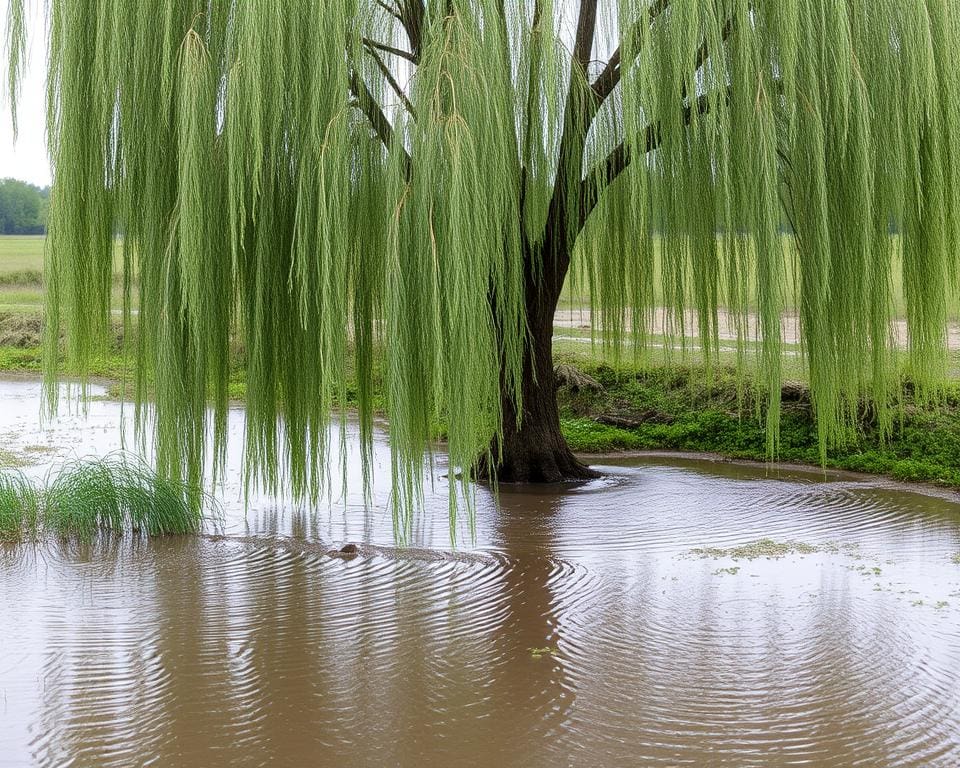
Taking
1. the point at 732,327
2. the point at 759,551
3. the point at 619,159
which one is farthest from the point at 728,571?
the point at 619,159

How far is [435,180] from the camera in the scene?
17.4 ft

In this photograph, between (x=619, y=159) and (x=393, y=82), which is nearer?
(x=393, y=82)

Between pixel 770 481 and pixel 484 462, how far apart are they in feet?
8.30

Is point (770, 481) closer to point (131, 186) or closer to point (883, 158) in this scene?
point (883, 158)

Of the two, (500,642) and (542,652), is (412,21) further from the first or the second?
(542,652)

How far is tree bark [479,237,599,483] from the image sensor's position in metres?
9.04

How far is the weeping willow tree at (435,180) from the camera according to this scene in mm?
5488

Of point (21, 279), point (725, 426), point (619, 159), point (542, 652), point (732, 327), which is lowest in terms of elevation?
point (542, 652)

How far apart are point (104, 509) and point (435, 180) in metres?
3.67

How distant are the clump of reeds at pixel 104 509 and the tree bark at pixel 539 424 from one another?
9.26 feet

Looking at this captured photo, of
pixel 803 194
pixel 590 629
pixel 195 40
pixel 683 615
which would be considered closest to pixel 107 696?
pixel 590 629

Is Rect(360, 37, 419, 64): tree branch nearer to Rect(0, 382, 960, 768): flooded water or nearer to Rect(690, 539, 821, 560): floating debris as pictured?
Rect(0, 382, 960, 768): flooded water

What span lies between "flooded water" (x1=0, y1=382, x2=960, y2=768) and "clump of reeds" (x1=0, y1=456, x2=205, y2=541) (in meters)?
0.26

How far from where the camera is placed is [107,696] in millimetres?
4340
